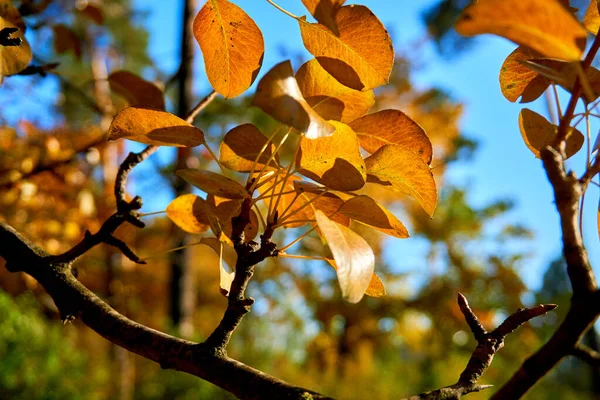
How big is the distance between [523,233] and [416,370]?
1933mm

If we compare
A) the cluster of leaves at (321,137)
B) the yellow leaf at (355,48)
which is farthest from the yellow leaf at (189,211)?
the yellow leaf at (355,48)

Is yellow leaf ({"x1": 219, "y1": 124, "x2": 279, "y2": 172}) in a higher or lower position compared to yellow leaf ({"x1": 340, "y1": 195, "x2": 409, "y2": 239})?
higher

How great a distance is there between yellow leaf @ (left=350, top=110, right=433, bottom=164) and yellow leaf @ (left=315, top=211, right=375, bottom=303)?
91 mm

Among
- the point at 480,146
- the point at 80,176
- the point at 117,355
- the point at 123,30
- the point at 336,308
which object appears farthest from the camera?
the point at 123,30

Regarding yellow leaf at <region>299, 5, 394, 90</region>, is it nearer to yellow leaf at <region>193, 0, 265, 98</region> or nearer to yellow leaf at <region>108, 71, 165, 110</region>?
yellow leaf at <region>193, 0, 265, 98</region>

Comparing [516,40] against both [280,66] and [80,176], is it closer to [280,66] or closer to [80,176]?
[280,66]

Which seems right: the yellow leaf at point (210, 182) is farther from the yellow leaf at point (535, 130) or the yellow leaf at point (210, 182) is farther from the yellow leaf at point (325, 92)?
the yellow leaf at point (535, 130)

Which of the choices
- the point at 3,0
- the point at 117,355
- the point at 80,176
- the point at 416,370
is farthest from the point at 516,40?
the point at 416,370

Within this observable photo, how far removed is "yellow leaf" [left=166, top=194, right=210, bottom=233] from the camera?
384mm

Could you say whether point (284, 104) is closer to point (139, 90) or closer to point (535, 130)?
point (535, 130)

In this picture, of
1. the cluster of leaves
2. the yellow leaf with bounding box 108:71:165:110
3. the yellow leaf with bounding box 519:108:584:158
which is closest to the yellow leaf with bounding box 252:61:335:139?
the cluster of leaves

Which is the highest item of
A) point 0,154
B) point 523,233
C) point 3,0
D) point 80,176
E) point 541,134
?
point 523,233

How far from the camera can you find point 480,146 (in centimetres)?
512

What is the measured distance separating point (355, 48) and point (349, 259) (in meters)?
0.13
